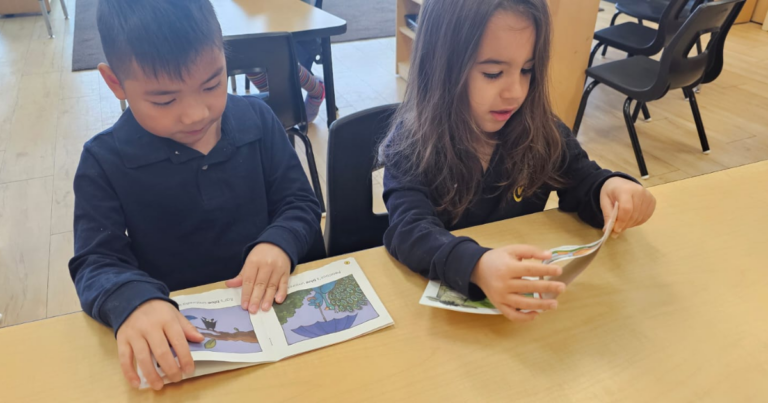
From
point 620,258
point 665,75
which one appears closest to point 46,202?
point 620,258

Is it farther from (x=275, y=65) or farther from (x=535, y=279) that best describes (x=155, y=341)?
(x=275, y=65)

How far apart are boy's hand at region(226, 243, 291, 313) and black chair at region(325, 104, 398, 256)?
0.27 meters

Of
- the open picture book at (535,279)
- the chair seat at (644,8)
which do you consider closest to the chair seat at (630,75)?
the chair seat at (644,8)

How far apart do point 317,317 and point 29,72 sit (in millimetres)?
4177

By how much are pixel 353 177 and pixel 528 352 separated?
53 cm

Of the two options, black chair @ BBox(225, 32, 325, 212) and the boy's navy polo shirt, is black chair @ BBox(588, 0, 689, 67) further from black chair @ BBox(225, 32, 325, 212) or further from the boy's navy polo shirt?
the boy's navy polo shirt

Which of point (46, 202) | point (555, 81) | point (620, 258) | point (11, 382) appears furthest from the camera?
point (555, 81)

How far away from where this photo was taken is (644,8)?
3.31m

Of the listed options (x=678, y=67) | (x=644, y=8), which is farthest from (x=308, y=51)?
(x=644, y=8)

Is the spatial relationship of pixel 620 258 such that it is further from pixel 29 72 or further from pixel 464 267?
pixel 29 72

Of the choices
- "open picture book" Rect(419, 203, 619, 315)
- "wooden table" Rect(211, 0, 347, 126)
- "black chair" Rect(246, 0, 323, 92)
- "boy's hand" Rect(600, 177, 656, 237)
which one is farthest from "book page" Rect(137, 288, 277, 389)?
"black chair" Rect(246, 0, 323, 92)

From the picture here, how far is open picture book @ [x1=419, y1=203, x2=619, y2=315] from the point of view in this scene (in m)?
0.73

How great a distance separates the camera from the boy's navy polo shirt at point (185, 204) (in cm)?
87

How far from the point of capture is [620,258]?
89cm
